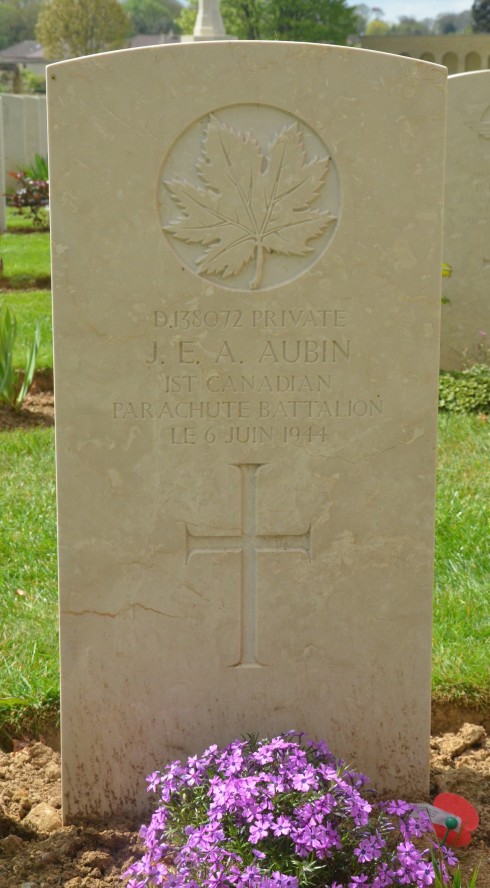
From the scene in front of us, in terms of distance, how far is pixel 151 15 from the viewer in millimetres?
113125

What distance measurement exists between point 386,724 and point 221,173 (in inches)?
55.5

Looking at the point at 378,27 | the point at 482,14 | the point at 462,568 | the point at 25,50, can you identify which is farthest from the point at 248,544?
the point at 378,27

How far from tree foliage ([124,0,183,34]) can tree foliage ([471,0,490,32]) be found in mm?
71532

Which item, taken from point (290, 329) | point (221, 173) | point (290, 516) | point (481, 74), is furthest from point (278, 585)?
point (481, 74)

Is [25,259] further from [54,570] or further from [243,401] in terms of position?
[243,401]

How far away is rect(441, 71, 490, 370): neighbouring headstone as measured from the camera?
6574mm

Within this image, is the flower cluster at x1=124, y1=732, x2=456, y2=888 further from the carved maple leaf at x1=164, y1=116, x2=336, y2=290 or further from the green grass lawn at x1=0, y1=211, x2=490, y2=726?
the carved maple leaf at x1=164, y1=116, x2=336, y2=290

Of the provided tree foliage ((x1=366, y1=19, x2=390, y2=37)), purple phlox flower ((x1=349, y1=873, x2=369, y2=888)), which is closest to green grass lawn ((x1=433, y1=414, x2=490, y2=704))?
purple phlox flower ((x1=349, y1=873, x2=369, y2=888))

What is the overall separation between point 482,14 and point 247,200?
128ft

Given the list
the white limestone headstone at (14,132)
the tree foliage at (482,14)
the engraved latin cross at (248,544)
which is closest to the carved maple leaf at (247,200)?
the engraved latin cross at (248,544)

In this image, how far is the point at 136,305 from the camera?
236 centimetres

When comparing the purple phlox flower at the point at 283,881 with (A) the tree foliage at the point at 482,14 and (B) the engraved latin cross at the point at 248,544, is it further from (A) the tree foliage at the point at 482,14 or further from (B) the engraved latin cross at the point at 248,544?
(A) the tree foliage at the point at 482,14

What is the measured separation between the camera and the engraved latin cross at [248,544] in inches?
97.7

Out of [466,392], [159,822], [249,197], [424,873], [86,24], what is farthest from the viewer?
[86,24]
